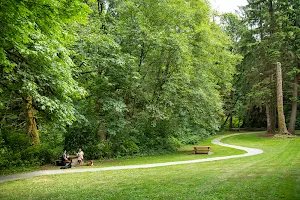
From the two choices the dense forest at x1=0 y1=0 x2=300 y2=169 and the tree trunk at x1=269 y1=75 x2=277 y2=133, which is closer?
the dense forest at x1=0 y1=0 x2=300 y2=169

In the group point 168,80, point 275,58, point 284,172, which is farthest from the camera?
point 275,58

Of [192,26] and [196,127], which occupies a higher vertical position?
[192,26]

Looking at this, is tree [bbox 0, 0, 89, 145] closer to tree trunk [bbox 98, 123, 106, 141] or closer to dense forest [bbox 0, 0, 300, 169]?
dense forest [bbox 0, 0, 300, 169]

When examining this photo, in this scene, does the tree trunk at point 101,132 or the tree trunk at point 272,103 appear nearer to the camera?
the tree trunk at point 101,132

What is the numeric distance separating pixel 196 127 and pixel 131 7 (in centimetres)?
1059

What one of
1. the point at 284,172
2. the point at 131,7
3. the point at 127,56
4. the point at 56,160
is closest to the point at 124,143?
the point at 56,160

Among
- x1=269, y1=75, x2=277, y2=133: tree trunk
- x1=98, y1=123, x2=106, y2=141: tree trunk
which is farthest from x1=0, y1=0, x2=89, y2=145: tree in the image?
x1=269, y1=75, x2=277, y2=133: tree trunk

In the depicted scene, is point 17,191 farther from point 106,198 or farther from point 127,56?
point 127,56

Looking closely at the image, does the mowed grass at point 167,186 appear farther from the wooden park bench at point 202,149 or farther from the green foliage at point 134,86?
the wooden park bench at point 202,149

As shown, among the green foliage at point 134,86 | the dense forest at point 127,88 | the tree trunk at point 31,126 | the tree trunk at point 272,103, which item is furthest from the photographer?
the tree trunk at point 272,103

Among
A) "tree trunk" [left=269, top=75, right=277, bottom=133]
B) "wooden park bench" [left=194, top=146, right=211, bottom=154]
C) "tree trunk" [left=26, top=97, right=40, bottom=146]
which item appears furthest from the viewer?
"tree trunk" [left=269, top=75, right=277, bottom=133]

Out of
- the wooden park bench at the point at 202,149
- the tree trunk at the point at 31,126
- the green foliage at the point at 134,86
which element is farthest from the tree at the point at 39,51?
the wooden park bench at the point at 202,149

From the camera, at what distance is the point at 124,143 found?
18875 mm

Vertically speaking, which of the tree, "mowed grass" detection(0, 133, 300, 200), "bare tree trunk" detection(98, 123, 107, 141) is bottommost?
"mowed grass" detection(0, 133, 300, 200)
